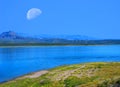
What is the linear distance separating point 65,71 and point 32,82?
2.20m

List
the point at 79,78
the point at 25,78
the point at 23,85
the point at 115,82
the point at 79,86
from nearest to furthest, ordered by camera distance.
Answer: the point at 115,82
the point at 79,86
the point at 79,78
the point at 23,85
the point at 25,78

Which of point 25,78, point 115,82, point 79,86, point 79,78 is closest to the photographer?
point 115,82

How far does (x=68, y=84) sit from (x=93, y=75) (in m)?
1.72

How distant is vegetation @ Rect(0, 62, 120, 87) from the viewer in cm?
1959

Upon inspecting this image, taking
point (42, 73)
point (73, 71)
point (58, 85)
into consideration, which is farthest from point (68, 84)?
point (42, 73)

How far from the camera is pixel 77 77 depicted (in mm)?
20578

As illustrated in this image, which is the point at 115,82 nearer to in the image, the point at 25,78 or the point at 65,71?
the point at 65,71

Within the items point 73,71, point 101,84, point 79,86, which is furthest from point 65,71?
point 101,84

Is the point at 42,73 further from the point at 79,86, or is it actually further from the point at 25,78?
the point at 79,86

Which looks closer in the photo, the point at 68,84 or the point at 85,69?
the point at 68,84

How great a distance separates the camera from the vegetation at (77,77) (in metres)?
19.6

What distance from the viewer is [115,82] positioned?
55.7 feet

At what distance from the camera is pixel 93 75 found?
20.7 m

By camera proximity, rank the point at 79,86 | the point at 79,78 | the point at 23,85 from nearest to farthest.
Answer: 1. the point at 79,86
2. the point at 79,78
3. the point at 23,85
